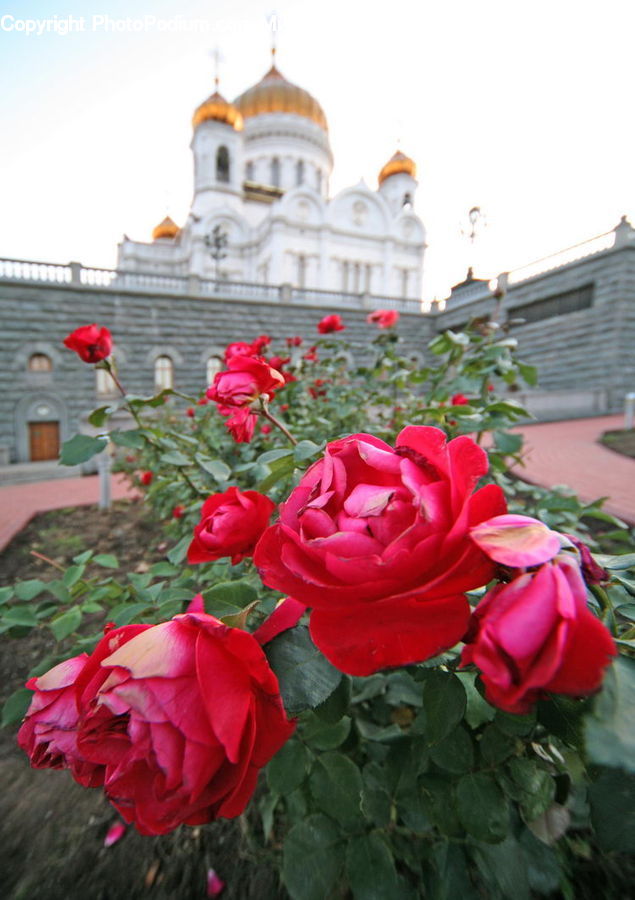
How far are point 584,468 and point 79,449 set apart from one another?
5.46 meters

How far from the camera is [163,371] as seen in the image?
13.5 meters

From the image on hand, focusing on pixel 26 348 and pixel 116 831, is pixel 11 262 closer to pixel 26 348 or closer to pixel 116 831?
pixel 26 348

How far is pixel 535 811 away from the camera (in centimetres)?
59

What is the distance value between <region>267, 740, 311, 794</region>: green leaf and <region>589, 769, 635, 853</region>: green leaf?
20.9 inches

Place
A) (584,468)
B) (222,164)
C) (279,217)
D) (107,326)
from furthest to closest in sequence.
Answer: (222,164) < (279,217) < (107,326) < (584,468)

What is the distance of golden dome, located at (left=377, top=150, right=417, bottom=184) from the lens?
2769cm

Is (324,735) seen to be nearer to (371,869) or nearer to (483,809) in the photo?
(371,869)

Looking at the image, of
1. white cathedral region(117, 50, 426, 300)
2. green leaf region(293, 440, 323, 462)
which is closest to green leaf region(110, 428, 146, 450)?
green leaf region(293, 440, 323, 462)

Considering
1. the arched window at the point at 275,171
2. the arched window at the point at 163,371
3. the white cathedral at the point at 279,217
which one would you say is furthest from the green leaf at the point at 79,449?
the arched window at the point at 275,171

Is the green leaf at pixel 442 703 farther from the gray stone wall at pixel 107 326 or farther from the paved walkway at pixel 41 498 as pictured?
the gray stone wall at pixel 107 326

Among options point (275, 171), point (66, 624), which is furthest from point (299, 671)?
point (275, 171)

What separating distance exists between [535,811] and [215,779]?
20.6 inches

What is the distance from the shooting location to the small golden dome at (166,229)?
28.8 m

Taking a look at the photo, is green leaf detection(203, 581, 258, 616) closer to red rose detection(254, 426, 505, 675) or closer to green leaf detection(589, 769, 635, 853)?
red rose detection(254, 426, 505, 675)
